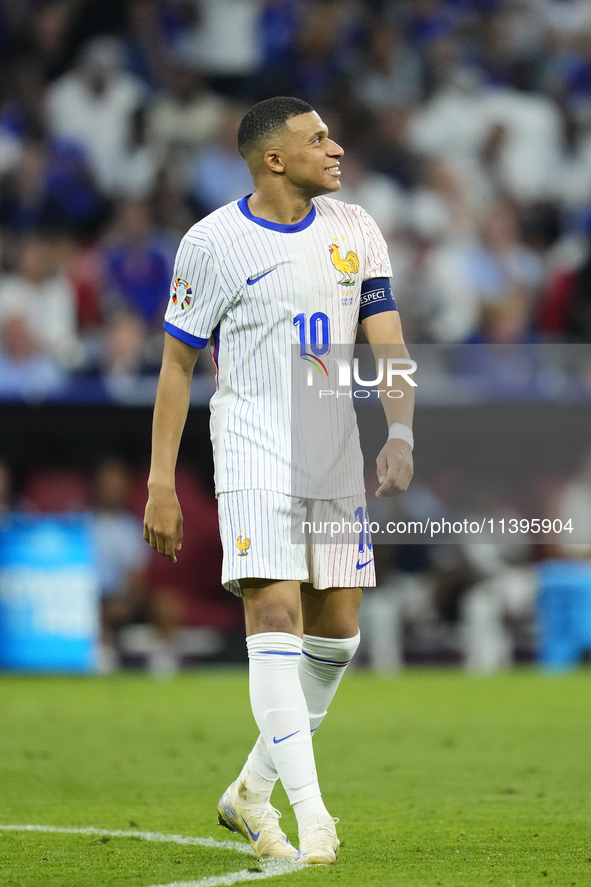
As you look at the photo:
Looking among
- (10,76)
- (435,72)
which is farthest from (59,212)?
(435,72)

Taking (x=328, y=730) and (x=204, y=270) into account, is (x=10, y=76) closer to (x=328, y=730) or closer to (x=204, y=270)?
(x=328, y=730)

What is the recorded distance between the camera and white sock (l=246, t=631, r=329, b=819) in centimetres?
343

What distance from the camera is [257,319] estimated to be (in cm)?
360

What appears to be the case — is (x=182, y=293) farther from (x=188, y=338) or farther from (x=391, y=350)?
(x=391, y=350)

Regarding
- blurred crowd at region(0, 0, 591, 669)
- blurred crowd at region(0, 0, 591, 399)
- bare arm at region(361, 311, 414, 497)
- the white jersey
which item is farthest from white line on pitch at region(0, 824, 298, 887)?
blurred crowd at region(0, 0, 591, 399)

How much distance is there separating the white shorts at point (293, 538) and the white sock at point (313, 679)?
0.21m

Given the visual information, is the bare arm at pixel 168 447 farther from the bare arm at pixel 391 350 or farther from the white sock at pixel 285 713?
the bare arm at pixel 391 350

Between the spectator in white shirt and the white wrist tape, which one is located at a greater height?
the spectator in white shirt

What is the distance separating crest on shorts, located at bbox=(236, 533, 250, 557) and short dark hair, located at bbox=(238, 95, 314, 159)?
104 cm

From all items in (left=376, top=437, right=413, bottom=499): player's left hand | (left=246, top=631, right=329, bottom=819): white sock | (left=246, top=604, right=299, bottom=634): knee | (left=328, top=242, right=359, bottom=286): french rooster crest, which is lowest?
(left=246, top=631, right=329, bottom=819): white sock

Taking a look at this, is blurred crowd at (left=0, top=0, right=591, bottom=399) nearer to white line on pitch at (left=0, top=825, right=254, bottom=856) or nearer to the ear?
white line on pitch at (left=0, top=825, right=254, bottom=856)

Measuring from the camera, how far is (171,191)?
38.9 ft

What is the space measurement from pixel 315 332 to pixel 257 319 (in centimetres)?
16

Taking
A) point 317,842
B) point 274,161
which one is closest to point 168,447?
point 274,161
